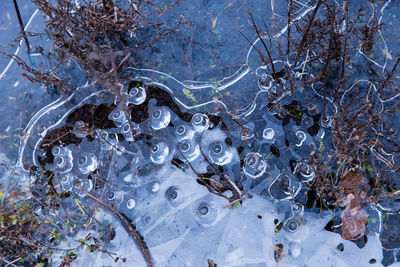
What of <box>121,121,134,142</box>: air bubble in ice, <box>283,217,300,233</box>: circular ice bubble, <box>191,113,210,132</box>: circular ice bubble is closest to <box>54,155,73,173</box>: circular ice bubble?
<box>121,121,134,142</box>: air bubble in ice

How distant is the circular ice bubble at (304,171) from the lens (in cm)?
257

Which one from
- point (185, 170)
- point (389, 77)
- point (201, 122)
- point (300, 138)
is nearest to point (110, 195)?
point (185, 170)

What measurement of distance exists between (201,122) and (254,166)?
55cm

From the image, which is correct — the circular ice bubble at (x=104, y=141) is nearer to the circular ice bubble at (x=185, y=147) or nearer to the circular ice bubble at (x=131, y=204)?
the circular ice bubble at (x=131, y=204)

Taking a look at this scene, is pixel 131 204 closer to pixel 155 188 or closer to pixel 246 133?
pixel 155 188

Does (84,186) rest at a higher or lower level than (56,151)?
lower

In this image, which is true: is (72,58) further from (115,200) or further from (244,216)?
(244,216)

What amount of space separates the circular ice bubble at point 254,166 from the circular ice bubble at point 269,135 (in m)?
0.15

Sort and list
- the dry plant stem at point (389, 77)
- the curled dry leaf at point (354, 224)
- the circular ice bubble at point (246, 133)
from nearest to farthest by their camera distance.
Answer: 1. the curled dry leaf at point (354, 224)
2. the dry plant stem at point (389, 77)
3. the circular ice bubble at point (246, 133)

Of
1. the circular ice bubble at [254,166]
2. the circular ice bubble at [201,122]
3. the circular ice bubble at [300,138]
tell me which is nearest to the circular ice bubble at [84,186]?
the circular ice bubble at [201,122]

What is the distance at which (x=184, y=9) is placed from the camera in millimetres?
3145

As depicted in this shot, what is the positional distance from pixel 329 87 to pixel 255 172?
895 mm

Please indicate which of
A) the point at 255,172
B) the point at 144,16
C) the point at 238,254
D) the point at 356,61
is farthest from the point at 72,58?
the point at 356,61

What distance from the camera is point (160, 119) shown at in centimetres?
288
